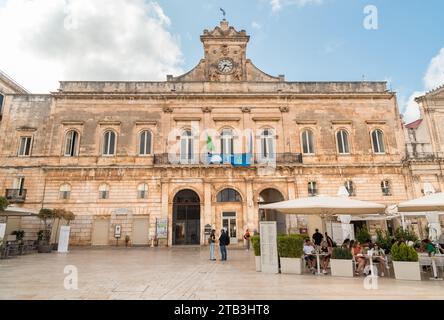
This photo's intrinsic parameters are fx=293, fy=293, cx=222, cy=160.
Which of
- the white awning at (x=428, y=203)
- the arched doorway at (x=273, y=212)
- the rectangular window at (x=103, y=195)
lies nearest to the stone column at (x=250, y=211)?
the arched doorway at (x=273, y=212)

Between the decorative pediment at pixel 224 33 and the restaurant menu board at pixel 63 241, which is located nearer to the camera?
the restaurant menu board at pixel 63 241

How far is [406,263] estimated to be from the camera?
8484 mm

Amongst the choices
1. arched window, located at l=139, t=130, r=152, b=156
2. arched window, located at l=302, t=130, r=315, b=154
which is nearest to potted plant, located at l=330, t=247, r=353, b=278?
arched window, located at l=302, t=130, r=315, b=154

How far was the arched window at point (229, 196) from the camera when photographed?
2248 centimetres

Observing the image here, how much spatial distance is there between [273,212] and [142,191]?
1052 centimetres

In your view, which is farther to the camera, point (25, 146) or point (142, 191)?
point (25, 146)

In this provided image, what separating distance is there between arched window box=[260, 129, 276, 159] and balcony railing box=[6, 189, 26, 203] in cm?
1832

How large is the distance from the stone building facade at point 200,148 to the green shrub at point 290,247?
39.1 feet

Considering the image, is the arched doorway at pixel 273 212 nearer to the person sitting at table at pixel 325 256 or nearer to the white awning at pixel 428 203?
the person sitting at table at pixel 325 256

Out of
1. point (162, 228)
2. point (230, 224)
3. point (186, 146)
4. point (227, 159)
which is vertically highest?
point (186, 146)

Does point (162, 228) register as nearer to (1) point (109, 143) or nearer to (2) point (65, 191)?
(2) point (65, 191)

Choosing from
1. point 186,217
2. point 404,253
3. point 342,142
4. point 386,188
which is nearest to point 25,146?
point 186,217
